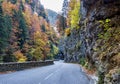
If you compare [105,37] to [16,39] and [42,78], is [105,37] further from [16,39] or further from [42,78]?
Result: [16,39]

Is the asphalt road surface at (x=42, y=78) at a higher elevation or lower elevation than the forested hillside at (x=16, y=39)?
lower

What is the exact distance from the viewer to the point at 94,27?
869 inches

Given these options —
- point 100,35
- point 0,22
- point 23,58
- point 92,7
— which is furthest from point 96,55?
point 23,58

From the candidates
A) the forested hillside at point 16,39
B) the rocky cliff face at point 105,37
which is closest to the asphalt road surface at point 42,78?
the rocky cliff face at point 105,37

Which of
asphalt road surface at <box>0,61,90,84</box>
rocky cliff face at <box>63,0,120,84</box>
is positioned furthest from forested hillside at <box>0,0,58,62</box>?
rocky cliff face at <box>63,0,120,84</box>

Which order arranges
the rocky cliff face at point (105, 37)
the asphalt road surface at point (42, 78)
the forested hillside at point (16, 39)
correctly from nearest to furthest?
the rocky cliff face at point (105, 37) < the asphalt road surface at point (42, 78) < the forested hillside at point (16, 39)

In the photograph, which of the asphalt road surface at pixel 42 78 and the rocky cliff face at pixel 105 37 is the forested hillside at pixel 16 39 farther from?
the rocky cliff face at pixel 105 37

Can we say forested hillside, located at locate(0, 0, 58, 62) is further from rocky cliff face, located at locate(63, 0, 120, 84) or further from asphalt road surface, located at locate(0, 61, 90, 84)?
rocky cliff face, located at locate(63, 0, 120, 84)

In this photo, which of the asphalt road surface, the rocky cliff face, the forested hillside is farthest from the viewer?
the forested hillside

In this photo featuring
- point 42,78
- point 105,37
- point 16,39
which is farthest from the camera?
point 16,39

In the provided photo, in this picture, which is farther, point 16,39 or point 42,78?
point 16,39

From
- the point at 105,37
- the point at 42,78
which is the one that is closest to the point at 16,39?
the point at 42,78

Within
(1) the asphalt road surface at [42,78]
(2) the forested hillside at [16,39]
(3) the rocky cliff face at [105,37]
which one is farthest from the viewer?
(2) the forested hillside at [16,39]

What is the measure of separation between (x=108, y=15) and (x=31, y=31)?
2214 inches
